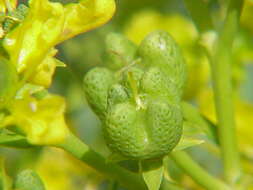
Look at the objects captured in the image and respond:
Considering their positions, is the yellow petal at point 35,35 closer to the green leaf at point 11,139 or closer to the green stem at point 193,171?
the green leaf at point 11,139

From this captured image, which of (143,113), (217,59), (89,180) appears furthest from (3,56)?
(89,180)

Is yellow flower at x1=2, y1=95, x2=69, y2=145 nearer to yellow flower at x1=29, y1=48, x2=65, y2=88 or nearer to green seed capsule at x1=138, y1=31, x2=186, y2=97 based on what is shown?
yellow flower at x1=29, y1=48, x2=65, y2=88

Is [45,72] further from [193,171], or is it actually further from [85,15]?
[193,171]

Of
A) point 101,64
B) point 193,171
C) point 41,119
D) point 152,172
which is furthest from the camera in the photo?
point 101,64

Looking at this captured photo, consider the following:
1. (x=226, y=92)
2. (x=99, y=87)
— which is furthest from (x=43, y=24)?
(x=226, y=92)

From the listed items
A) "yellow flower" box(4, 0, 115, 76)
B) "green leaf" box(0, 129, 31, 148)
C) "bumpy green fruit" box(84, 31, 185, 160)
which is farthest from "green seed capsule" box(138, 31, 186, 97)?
"green leaf" box(0, 129, 31, 148)
